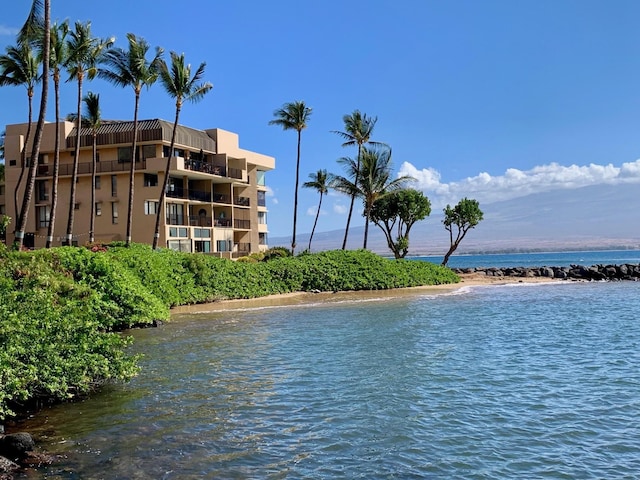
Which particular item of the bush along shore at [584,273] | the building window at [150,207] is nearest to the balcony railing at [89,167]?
the building window at [150,207]

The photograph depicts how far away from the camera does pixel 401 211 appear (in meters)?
64.3

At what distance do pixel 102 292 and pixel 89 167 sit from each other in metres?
35.0

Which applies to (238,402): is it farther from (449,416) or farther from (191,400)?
(449,416)

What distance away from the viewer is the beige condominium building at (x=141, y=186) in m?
52.3

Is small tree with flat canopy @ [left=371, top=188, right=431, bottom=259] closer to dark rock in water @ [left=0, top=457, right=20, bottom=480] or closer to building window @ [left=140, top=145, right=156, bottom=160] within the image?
building window @ [left=140, top=145, right=156, bottom=160]

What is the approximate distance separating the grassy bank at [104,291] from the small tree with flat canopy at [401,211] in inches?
445

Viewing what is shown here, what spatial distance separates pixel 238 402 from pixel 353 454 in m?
3.54

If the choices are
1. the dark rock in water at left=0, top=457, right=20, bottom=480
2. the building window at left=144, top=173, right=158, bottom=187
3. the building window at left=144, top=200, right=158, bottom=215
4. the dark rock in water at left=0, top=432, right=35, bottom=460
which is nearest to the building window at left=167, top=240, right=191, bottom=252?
the building window at left=144, top=200, right=158, bottom=215

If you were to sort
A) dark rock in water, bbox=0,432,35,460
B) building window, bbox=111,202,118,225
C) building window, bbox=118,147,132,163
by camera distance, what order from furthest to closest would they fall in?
building window, bbox=111,202,118,225
building window, bbox=118,147,132,163
dark rock in water, bbox=0,432,35,460

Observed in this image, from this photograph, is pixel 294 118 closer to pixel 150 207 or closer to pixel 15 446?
pixel 150 207

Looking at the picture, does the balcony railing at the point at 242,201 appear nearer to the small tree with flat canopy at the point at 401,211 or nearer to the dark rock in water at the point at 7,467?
the small tree with flat canopy at the point at 401,211

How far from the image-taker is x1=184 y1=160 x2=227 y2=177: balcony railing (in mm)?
53959

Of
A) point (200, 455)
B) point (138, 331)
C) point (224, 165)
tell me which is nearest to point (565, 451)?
point (200, 455)

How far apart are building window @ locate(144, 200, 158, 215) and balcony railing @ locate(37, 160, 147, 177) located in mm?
2920
